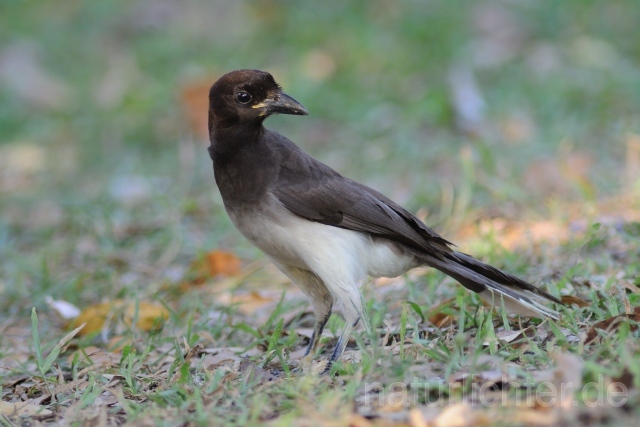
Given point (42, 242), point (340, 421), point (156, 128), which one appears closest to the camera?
point (340, 421)

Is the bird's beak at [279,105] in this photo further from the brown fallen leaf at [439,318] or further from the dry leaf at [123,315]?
the dry leaf at [123,315]

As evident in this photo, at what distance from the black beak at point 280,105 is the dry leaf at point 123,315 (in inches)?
51.9

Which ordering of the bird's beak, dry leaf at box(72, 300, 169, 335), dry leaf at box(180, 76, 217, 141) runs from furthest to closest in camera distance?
dry leaf at box(180, 76, 217, 141)
dry leaf at box(72, 300, 169, 335)
the bird's beak

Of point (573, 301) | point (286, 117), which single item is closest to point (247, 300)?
point (573, 301)

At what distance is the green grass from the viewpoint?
11.6 feet

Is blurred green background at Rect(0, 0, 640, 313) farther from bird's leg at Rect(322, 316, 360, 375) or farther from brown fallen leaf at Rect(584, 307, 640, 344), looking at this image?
brown fallen leaf at Rect(584, 307, 640, 344)

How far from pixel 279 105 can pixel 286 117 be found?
15.9ft

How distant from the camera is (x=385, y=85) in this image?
31.0 ft

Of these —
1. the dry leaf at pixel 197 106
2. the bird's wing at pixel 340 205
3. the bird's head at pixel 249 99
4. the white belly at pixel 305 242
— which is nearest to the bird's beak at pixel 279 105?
the bird's head at pixel 249 99

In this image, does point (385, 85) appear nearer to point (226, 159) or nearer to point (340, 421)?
point (226, 159)

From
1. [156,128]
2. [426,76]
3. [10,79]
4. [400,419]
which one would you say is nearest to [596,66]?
[426,76]

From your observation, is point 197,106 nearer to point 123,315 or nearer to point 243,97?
point 123,315

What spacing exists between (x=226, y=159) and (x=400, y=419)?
6.10ft

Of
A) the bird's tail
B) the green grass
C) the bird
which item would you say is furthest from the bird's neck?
the bird's tail
